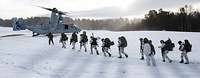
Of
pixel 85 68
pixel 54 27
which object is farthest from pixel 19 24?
pixel 85 68

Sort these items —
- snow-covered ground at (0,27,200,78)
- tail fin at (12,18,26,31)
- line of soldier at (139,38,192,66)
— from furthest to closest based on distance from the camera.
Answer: tail fin at (12,18,26,31)
line of soldier at (139,38,192,66)
snow-covered ground at (0,27,200,78)

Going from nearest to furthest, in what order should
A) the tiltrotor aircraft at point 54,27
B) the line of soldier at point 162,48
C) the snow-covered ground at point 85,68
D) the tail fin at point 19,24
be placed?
the snow-covered ground at point 85,68 → the line of soldier at point 162,48 → the tiltrotor aircraft at point 54,27 → the tail fin at point 19,24

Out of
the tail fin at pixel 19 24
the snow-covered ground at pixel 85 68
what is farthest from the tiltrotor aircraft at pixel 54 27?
the snow-covered ground at pixel 85 68

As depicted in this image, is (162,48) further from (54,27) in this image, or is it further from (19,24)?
(19,24)

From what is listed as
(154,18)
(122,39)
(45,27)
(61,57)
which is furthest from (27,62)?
(154,18)

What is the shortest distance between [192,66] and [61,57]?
339 inches

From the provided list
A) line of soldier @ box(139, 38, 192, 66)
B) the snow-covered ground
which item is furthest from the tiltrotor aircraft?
line of soldier @ box(139, 38, 192, 66)

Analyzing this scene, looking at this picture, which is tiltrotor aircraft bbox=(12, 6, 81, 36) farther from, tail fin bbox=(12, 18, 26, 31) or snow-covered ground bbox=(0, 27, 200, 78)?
snow-covered ground bbox=(0, 27, 200, 78)

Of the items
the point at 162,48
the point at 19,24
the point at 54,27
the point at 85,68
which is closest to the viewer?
the point at 85,68

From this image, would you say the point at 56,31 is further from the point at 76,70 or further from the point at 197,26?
the point at 197,26

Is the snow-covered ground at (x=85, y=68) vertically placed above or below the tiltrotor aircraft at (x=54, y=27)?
below

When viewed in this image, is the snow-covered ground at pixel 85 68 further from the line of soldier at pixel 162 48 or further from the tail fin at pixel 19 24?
the tail fin at pixel 19 24

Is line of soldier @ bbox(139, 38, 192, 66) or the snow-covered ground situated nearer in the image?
the snow-covered ground

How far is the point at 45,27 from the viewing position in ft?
177
